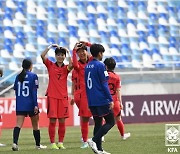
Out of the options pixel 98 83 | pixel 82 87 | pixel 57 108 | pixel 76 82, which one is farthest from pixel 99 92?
pixel 76 82

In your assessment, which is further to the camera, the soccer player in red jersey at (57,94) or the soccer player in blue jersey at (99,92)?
the soccer player in red jersey at (57,94)

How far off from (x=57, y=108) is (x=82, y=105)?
62 cm

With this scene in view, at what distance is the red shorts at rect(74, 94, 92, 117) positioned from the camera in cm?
1378

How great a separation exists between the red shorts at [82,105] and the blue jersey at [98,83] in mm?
2461

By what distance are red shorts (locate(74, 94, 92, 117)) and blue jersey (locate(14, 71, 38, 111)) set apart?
3.24ft

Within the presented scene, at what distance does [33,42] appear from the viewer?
28047 millimetres

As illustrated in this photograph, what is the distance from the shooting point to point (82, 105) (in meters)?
13.9

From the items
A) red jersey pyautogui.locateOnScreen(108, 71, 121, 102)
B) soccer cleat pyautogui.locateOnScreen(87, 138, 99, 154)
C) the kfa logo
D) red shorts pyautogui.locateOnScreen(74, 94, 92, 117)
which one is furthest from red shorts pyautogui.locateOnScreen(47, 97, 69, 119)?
soccer cleat pyautogui.locateOnScreen(87, 138, 99, 154)

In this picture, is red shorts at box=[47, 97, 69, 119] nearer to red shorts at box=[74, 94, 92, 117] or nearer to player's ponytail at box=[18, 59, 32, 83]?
red shorts at box=[74, 94, 92, 117]

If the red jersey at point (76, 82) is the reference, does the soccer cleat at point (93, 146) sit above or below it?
below

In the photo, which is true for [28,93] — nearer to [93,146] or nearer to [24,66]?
[24,66]

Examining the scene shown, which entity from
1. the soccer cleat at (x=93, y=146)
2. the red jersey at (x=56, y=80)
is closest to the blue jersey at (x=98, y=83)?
the soccer cleat at (x=93, y=146)

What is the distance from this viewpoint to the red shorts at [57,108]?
1349cm

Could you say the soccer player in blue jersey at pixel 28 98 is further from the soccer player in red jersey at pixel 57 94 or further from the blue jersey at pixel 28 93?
the soccer player in red jersey at pixel 57 94
